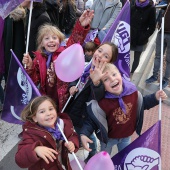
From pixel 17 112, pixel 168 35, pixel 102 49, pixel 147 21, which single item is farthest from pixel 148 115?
pixel 17 112

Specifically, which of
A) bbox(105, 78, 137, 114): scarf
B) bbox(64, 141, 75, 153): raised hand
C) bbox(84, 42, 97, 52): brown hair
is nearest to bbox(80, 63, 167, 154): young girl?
bbox(105, 78, 137, 114): scarf

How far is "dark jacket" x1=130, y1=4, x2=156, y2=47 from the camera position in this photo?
4.46 m

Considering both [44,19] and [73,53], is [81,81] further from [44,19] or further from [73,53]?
Result: [44,19]

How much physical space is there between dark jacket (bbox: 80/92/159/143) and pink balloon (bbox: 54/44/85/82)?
12.3 inches

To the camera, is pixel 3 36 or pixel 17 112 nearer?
pixel 17 112

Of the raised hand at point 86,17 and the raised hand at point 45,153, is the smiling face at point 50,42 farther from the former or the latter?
the raised hand at point 45,153

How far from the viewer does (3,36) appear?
3393 mm

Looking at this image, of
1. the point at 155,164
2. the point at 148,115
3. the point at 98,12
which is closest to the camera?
the point at 155,164

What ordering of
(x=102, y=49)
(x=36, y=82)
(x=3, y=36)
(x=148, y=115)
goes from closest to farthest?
1. (x=102, y=49)
2. (x=36, y=82)
3. (x=3, y=36)
4. (x=148, y=115)

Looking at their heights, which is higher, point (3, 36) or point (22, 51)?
point (3, 36)

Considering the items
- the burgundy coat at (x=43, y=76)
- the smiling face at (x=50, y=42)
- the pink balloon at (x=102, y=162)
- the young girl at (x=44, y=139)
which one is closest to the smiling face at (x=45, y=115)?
the young girl at (x=44, y=139)

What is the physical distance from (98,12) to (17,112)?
8.69 feet

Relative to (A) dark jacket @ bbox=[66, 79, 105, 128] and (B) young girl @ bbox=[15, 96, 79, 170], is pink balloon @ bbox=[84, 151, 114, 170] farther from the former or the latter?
(A) dark jacket @ bbox=[66, 79, 105, 128]

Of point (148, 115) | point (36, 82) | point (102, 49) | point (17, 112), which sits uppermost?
point (102, 49)
